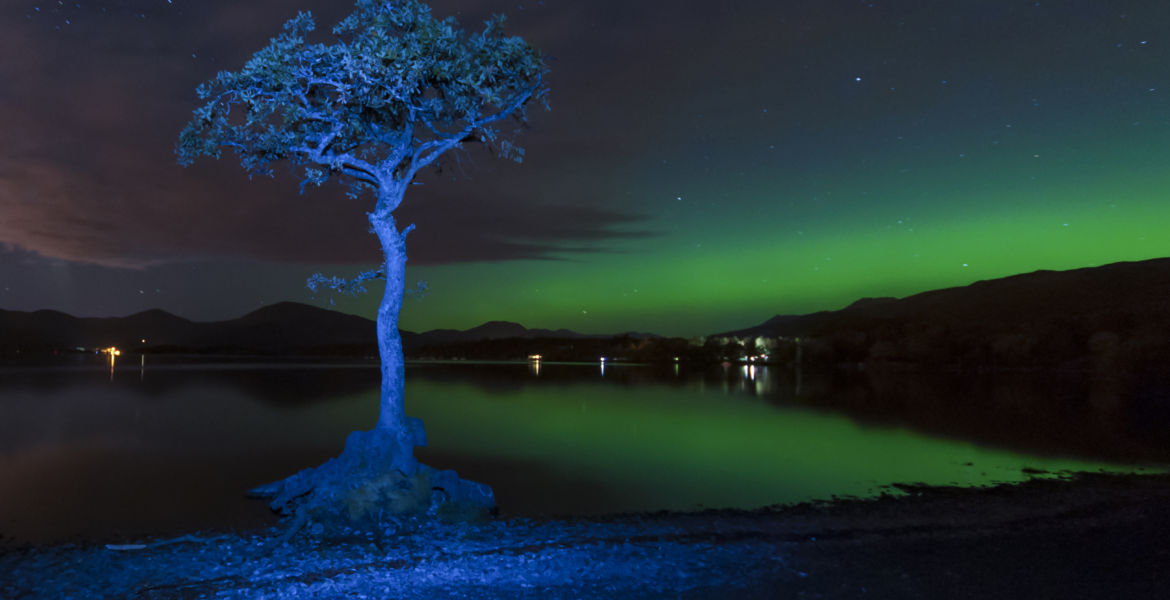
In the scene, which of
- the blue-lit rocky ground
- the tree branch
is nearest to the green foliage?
the tree branch

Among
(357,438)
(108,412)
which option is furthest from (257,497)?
(108,412)

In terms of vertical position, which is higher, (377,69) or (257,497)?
(377,69)

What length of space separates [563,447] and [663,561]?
77.5 feet

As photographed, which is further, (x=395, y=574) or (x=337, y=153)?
(x=337, y=153)

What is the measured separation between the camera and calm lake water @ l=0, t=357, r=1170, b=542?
2117cm

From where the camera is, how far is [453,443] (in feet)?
118

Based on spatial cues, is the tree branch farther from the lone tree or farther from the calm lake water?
the calm lake water

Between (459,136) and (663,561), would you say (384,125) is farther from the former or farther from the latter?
(663,561)

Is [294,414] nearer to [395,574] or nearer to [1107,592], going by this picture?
[395,574]

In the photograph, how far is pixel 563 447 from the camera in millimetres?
34500

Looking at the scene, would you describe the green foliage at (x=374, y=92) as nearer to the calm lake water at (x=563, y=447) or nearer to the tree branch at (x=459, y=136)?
the tree branch at (x=459, y=136)

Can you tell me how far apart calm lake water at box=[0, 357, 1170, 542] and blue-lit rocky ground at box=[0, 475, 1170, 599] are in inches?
233

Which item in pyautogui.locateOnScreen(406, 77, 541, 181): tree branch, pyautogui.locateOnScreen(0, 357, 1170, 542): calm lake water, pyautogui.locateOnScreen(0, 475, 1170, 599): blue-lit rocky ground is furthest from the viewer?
pyautogui.locateOnScreen(0, 357, 1170, 542): calm lake water

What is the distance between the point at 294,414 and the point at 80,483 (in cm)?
2612
